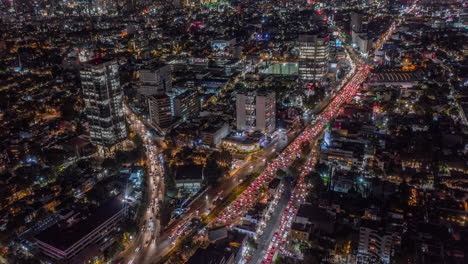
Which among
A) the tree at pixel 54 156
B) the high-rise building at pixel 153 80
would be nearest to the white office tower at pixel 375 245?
the tree at pixel 54 156

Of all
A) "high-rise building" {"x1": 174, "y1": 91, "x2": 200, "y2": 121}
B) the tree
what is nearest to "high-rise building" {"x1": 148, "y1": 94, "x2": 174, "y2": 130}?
"high-rise building" {"x1": 174, "y1": 91, "x2": 200, "y2": 121}

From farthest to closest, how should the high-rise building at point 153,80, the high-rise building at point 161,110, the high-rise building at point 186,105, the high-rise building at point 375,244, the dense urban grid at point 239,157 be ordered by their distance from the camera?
the high-rise building at point 153,80 → the high-rise building at point 186,105 → the high-rise building at point 161,110 → the dense urban grid at point 239,157 → the high-rise building at point 375,244

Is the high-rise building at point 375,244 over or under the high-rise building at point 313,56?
under

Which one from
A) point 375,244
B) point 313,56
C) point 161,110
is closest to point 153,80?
point 161,110

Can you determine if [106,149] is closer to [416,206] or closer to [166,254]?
[166,254]

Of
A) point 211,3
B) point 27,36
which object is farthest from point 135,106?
point 211,3

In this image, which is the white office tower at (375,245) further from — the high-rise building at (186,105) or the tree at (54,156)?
the tree at (54,156)

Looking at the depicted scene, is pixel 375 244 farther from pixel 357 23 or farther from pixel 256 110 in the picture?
pixel 357 23
